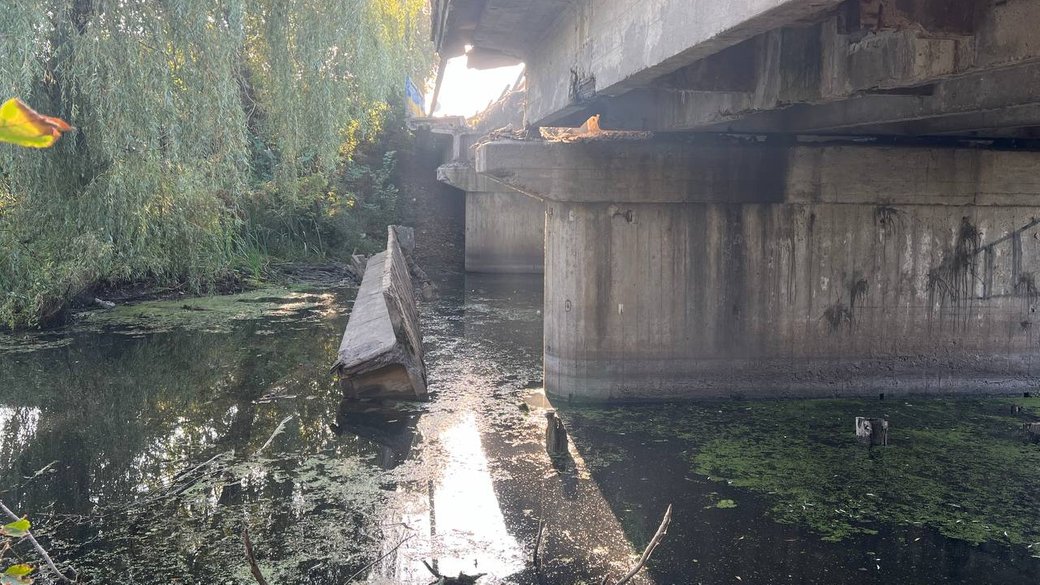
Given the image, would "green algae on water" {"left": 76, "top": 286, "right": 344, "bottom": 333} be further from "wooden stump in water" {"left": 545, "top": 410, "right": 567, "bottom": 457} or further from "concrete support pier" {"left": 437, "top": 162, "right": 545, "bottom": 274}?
"wooden stump in water" {"left": 545, "top": 410, "right": 567, "bottom": 457}

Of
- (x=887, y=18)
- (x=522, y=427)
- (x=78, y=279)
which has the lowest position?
(x=522, y=427)

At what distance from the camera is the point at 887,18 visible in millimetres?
4059

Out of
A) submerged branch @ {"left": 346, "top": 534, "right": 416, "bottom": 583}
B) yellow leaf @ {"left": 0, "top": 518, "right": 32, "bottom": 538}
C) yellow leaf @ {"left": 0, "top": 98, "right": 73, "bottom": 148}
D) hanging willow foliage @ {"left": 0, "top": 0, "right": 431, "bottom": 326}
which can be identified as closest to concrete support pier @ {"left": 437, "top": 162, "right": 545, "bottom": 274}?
hanging willow foliage @ {"left": 0, "top": 0, "right": 431, "bottom": 326}

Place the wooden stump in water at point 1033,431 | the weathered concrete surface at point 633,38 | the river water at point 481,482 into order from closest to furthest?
1. the weathered concrete surface at point 633,38
2. the river water at point 481,482
3. the wooden stump in water at point 1033,431

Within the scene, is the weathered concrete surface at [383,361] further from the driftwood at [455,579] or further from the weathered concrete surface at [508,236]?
the weathered concrete surface at [508,236]

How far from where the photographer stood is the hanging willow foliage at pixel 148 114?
9.99 metres

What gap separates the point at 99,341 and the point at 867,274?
9.72 metres

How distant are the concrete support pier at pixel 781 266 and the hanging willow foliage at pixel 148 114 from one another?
4075 millimetres

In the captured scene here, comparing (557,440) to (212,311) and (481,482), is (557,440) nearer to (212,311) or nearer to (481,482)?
(481,482)

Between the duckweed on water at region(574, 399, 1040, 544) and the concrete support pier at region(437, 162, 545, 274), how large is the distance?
14249 millimetres

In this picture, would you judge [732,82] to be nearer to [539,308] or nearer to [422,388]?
[422,388]

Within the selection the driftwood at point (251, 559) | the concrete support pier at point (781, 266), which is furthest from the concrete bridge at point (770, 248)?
the driftwood at point (251, 559)

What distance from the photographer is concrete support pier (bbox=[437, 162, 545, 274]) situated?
22922 mm

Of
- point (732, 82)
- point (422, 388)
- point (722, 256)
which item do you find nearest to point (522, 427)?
point (422, 388)
